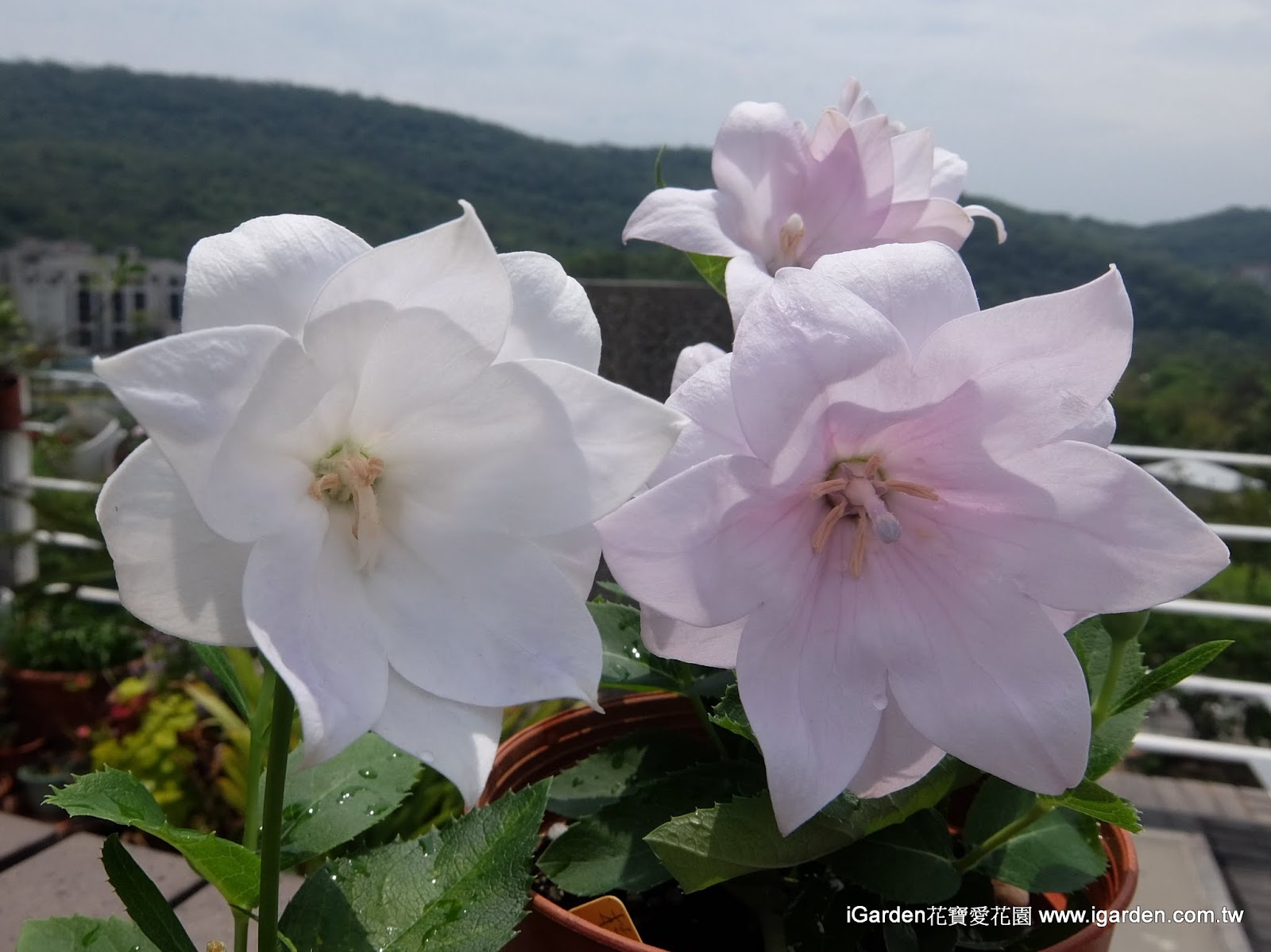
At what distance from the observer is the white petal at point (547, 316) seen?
368mm

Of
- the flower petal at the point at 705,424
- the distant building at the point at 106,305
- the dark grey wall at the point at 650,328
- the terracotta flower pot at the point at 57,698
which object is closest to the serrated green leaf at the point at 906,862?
the flower petal at the point at 705,424

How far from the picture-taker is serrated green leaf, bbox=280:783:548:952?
0.39 m

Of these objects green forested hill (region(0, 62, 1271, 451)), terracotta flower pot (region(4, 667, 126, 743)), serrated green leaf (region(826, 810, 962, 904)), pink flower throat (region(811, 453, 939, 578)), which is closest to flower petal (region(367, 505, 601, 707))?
pink flower throat (region(811, 453, 939, 578))

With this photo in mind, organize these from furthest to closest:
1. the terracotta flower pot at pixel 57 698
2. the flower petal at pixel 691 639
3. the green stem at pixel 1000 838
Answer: the terracotta flower pot at pixel 57 698 → the green stem at pixel 1000 838 → the flower petal at pixel 691 639

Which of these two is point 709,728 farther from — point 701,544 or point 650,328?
point 650,328

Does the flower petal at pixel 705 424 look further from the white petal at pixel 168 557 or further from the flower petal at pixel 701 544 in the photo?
the white petal at pixel 168 557

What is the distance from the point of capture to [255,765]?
456mm

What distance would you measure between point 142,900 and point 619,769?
0.25m

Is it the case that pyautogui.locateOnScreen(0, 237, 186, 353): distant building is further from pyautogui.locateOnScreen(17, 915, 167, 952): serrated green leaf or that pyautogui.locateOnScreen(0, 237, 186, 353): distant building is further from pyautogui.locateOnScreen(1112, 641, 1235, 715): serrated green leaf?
pyautogui.locateOnScreen(1112, 641, 1235, 715): serrated green leaf

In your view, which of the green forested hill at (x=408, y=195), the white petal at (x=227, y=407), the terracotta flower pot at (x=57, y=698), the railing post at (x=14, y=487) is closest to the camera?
the white petal at (x=227, y=407)

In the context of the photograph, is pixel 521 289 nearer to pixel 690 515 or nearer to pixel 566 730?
pixel 690 515

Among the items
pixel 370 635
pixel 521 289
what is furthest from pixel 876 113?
pixel 370 635

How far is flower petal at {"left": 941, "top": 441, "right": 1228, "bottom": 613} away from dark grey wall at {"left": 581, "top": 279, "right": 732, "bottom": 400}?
185 centimetres

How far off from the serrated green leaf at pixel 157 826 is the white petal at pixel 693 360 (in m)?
0.26
